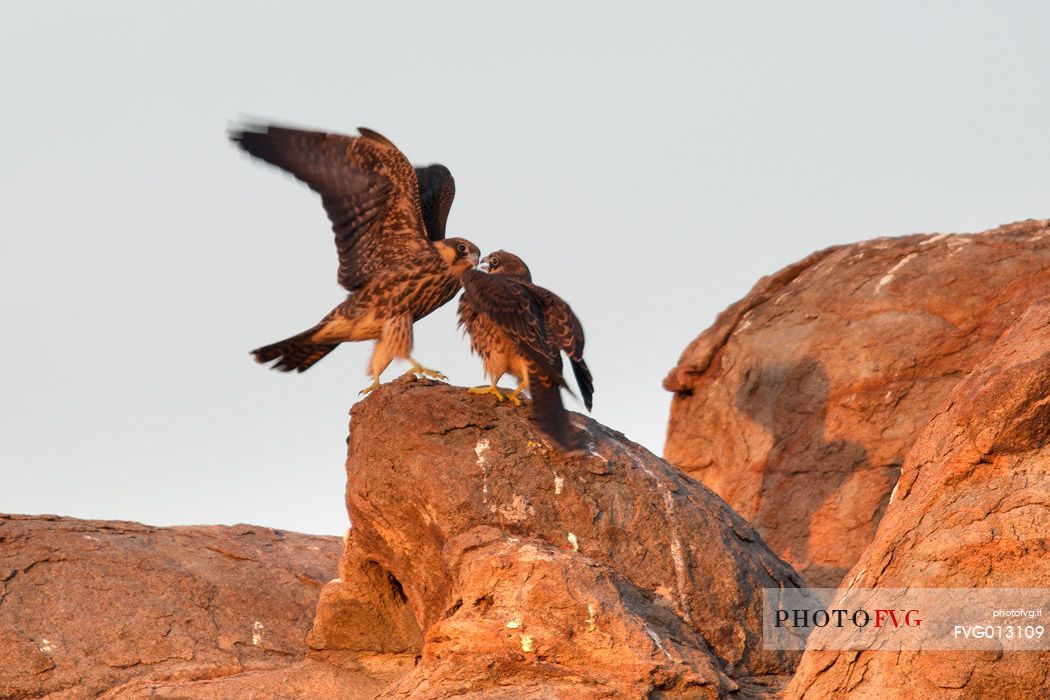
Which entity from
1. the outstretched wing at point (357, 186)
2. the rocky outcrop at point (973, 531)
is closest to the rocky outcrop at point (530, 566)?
the rocky outcrop at point (973, 531)

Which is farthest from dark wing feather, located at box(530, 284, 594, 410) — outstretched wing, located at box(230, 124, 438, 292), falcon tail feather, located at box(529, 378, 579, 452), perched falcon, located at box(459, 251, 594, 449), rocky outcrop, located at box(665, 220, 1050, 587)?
rocky outcrop, located at box(665, 220, 1050, 587)

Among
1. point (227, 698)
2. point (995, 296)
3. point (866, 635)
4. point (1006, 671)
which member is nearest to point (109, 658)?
Answer: point (227, 698)

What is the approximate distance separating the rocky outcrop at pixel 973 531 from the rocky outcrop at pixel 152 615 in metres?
3.07

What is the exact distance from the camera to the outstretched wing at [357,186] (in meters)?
8.77

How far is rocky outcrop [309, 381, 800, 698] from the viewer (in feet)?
19.6

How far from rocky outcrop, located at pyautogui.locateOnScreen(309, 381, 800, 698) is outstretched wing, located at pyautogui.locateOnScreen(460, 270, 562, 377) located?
33 centimetres

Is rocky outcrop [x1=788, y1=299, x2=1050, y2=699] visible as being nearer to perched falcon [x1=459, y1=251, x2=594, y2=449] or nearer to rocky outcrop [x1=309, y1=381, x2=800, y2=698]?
rocky outcrop [x1=309, y1=381, x2=800, y2=698]

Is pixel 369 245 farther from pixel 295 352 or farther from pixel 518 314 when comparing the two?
pixel 518 314

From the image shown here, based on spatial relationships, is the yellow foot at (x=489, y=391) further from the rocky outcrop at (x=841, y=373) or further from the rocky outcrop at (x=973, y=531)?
the rocky outcrop at (x=841, y=373)

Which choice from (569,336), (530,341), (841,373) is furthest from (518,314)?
(841,373)

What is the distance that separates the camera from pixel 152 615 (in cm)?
808

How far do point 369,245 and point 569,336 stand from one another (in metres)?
2.16

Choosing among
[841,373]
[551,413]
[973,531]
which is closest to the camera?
[973,531]

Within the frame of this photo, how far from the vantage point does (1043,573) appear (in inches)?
207
